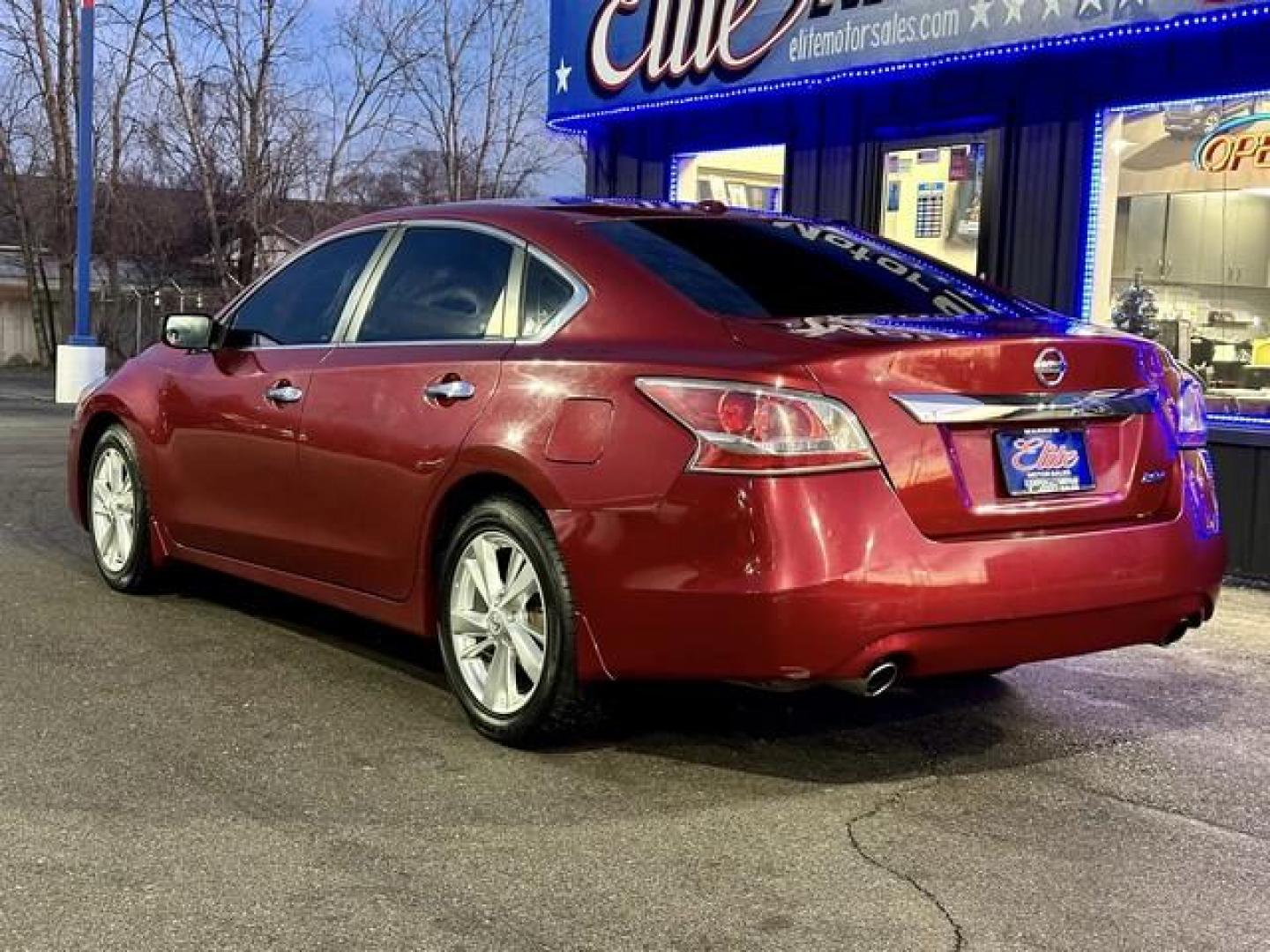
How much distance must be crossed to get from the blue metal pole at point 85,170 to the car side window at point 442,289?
1536 cm

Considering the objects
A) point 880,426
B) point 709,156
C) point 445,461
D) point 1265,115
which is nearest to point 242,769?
point 445,461

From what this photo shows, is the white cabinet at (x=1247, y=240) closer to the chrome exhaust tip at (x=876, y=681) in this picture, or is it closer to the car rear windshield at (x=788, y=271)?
the car rear windshield at (x=788, y=271)

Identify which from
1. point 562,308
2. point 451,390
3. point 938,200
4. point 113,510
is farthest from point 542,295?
point 938,200

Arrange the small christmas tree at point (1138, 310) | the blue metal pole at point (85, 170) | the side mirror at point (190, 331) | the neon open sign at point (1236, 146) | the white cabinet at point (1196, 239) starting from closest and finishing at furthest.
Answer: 1. the side mirror at point (190, 331)
2. the neon open sign at point (1236, 146)
3. the white cabinet at point (1196, 239)
4. the small christmas tree at point (1138, 310)
5. the blue metal pole at point (85, 170)

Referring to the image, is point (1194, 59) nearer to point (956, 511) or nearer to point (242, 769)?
point (956, 511)

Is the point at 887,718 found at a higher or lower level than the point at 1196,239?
lower

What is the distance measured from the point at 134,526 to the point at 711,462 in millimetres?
3411

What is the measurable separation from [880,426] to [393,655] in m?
2.51

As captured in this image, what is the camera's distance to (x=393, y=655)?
545cm

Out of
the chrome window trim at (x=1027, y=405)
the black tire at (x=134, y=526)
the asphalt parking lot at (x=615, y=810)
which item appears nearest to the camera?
the asphalt parking lot at (x=615, y=810)

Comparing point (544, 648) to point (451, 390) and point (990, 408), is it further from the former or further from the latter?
point (990, 408)

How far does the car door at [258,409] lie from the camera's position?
518cm

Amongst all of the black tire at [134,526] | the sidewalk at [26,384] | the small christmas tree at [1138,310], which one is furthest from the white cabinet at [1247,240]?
the sidewalk at [26,384]

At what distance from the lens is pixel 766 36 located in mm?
10133
